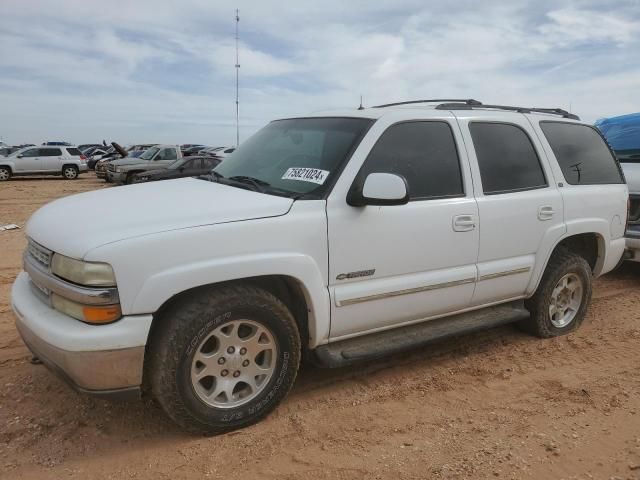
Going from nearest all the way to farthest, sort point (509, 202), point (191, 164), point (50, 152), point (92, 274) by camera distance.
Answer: point (92, 274) < point (509, 202) < point (191, 164) < point (50, 152)

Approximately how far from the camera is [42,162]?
24672mm

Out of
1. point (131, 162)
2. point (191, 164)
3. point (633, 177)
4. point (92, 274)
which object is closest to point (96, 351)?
point (92, 274)

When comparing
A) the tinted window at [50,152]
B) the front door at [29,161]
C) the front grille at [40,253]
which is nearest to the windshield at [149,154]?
the tinted window at [50,152]

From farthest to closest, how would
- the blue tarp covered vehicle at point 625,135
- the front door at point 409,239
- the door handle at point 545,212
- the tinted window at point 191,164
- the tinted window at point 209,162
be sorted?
the tinted window at point 209,162 < the tinted window at point 191,164 < the blue tarp covered vehicle at point 625,135 < the door handle at point 545,212 < the front door at point 409,239

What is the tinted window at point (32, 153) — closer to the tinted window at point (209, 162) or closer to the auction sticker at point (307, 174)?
the tinted window at point (209, 162)

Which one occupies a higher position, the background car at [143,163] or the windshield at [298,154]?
the windshield at [298,154]

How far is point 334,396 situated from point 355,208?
4.06ft

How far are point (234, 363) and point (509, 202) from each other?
2261mm

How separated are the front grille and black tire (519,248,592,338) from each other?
3.53 m

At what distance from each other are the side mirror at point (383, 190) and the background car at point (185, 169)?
13.5 m

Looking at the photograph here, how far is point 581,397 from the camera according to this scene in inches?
139

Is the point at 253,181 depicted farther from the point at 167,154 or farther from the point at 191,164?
the point at 167,154

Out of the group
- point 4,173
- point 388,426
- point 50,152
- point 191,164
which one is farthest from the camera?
point 50,152

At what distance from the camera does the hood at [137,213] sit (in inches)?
106
